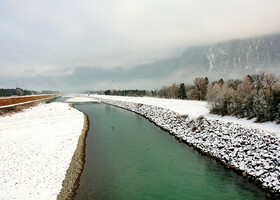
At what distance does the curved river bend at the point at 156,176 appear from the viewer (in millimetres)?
12648

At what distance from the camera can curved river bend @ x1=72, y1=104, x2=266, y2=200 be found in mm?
12648

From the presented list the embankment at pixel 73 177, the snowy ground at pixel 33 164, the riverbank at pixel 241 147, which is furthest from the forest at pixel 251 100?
the snowy ground at pixel 33 164

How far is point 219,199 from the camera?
12.3 metres

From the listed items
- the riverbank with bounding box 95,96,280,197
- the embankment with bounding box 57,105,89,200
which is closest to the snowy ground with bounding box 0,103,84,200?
the embankment with bounding box 57,105,89,200

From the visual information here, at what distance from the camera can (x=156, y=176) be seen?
50.0ft

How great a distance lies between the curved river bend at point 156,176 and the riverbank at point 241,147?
930mm

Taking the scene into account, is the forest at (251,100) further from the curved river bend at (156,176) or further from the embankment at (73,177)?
the embankment at (73,177)

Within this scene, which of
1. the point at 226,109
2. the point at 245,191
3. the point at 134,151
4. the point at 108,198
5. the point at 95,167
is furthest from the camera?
the point at 226,109

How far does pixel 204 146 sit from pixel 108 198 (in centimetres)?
1384

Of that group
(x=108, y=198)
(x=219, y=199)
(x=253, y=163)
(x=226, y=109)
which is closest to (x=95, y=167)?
(x=108, y=198)

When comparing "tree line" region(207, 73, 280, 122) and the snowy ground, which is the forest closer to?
"tree line" region(207, 73, 280, 122)

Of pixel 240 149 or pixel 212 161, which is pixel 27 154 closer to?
pixel 212 161

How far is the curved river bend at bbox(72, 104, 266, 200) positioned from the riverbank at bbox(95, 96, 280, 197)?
3.05ft

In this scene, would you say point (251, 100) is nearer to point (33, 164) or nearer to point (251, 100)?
point (251, 100)
